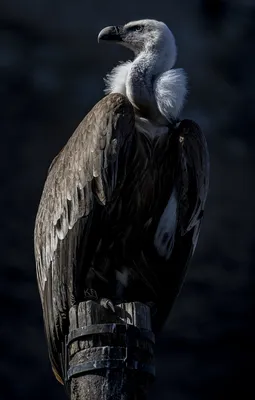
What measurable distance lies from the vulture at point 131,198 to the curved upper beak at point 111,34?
1.94 ft

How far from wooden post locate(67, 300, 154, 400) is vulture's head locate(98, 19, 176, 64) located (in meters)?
2.56

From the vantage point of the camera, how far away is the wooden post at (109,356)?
4.54 metres

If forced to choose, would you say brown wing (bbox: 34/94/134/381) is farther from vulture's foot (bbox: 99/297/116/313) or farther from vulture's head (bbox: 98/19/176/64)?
vulture's head (bbox: 98/19/176/64)

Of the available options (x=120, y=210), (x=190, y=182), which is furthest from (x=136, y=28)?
(x=120, y=210)

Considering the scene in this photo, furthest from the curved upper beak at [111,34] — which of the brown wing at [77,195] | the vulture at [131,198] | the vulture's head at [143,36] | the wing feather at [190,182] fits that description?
the wing feather at [190,182]

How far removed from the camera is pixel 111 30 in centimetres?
721

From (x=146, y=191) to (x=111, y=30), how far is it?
5.19 ft

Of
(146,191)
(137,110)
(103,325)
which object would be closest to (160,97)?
(137,110)

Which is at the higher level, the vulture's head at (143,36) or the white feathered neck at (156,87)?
the vulture's head at (143,36)

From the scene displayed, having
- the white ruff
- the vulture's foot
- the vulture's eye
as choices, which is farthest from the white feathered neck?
the vulture's foot

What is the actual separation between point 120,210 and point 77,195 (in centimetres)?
32

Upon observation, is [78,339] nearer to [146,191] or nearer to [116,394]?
[116,394]

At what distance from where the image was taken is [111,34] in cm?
720

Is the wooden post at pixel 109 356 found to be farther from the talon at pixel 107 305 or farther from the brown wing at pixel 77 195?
the brown wing at pixel 77 195
